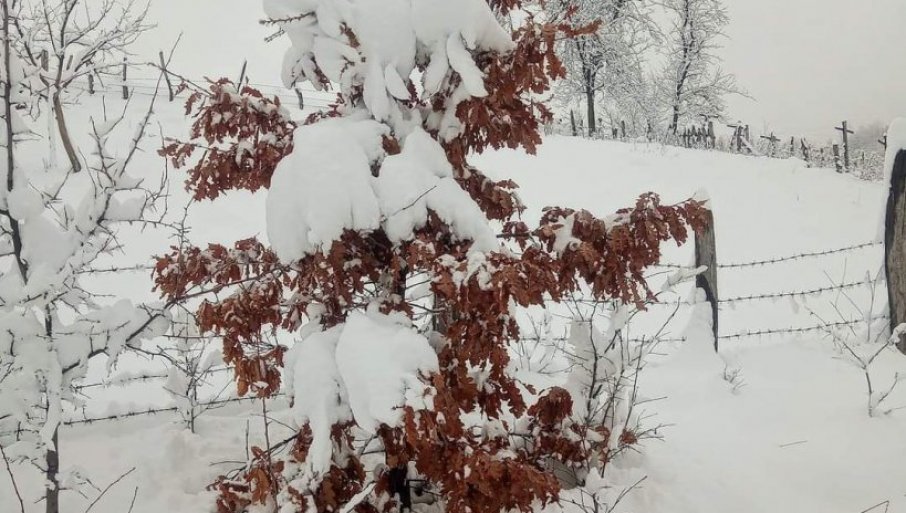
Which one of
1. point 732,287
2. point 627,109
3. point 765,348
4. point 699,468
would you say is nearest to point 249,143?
point 699,468

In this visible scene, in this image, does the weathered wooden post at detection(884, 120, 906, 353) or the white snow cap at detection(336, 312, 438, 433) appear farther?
the weathered wooden post at detection(884, 120, 906, 353)

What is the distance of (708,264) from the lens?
5941mm

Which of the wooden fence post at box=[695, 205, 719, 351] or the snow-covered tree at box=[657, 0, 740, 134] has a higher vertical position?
the snow-covered tree at box=[657, 0, 740, 134]

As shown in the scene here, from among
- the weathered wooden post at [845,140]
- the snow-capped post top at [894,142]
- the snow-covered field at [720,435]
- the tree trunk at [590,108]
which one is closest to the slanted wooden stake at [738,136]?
the weathered wooden post at [845,140]

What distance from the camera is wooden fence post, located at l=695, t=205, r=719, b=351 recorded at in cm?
593

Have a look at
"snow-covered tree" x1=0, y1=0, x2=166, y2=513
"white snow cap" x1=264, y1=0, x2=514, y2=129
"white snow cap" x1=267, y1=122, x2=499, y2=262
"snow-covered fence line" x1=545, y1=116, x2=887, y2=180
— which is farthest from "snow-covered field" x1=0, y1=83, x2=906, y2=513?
"snow-covered fence line" x1=545, y1=116, x2=887, y2=180

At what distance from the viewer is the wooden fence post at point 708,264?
5.93 metres

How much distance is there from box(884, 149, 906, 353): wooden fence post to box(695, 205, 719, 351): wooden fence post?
1753mm

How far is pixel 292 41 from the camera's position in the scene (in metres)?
2.70

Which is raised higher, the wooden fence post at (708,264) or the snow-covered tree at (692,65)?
the snow-covered tree at (692,65)

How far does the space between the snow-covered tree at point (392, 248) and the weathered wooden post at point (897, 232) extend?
478cm

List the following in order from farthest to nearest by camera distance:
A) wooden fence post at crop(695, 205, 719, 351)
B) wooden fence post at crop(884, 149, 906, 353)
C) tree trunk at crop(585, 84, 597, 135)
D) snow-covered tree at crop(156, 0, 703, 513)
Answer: tree trunk at crop(585, 84, 597, 135)
wooden fence post at crop(695, 205, 719, 351)
wooden fence post at crop(884, 149, 906, 353)
snow-covered tree at crop(156, 0, 703, 513)

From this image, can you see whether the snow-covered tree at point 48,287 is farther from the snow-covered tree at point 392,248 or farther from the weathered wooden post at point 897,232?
the weathered wooden post at point 897,232

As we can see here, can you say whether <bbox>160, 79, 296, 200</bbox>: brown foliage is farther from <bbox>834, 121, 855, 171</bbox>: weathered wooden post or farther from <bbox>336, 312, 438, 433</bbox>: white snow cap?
<bbox>834, 121, 855, 171</bbox>: weathered wooden post
